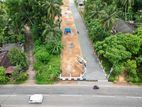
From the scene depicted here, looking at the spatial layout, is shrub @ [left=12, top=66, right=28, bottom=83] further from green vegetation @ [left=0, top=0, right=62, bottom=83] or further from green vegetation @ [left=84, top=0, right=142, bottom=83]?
green vegetation @ [left=84, top=0, right=142, bottom=83]

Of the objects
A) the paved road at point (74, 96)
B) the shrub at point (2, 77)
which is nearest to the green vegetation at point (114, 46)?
the paved road at point (74, 96)

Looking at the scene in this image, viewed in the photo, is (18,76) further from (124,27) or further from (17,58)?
(124,27)

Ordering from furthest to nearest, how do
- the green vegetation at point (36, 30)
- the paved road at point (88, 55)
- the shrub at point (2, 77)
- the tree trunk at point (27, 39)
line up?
the tree trunk at point (27, 39) < the green vegetation at point (36, 30) < the paved road at point (88, 55) < the shrub at point (2, 77)

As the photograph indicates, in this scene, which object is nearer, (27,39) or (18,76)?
(18,76)

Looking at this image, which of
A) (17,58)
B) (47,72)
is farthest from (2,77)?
(47,72)

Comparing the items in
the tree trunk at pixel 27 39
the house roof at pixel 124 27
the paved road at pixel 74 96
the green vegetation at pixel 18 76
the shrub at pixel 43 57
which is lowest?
the paved road at pixel 74 96

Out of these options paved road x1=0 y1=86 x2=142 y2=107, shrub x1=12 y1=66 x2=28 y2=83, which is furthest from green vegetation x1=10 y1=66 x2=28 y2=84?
paved road x1=0 y1=86 x2=142 y2=107

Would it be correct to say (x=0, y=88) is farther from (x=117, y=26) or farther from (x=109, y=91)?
(x=117, y=26)

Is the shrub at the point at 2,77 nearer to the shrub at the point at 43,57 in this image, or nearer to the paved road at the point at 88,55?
the shrub at the point at 43,57
